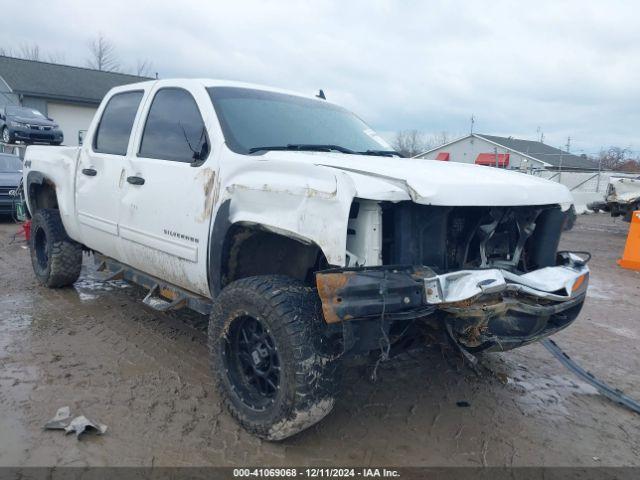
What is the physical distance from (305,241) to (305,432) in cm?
118

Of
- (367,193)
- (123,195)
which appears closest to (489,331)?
(367,193)

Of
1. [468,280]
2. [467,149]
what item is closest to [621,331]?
[468,280]

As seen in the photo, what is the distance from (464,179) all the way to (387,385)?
5.51 ft

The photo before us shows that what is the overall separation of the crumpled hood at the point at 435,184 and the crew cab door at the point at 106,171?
1.72m

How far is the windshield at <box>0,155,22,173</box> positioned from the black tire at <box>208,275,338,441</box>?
36.1ft

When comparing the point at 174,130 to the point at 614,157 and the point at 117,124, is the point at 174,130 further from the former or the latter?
the point at 614,157

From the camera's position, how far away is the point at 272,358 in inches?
110

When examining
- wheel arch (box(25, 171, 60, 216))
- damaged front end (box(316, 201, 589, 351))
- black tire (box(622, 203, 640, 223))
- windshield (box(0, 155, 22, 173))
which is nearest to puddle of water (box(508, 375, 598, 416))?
damaged front end (box(316, 201, 589, 351))

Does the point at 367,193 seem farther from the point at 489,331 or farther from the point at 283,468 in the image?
the point at 283,468

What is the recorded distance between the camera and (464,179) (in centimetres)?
276

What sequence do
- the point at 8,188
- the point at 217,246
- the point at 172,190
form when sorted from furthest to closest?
the point at 8,188, the point at 172,190, the point at 217,246

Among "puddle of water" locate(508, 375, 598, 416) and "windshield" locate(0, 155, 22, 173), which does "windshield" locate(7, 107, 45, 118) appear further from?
"puddle of water" locate(508, 375, 598, 416)

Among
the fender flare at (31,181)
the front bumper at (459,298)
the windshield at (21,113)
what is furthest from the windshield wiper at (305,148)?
the windshield at (21,113)

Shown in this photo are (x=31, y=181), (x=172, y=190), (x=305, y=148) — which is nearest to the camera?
(x=305, y=148)
